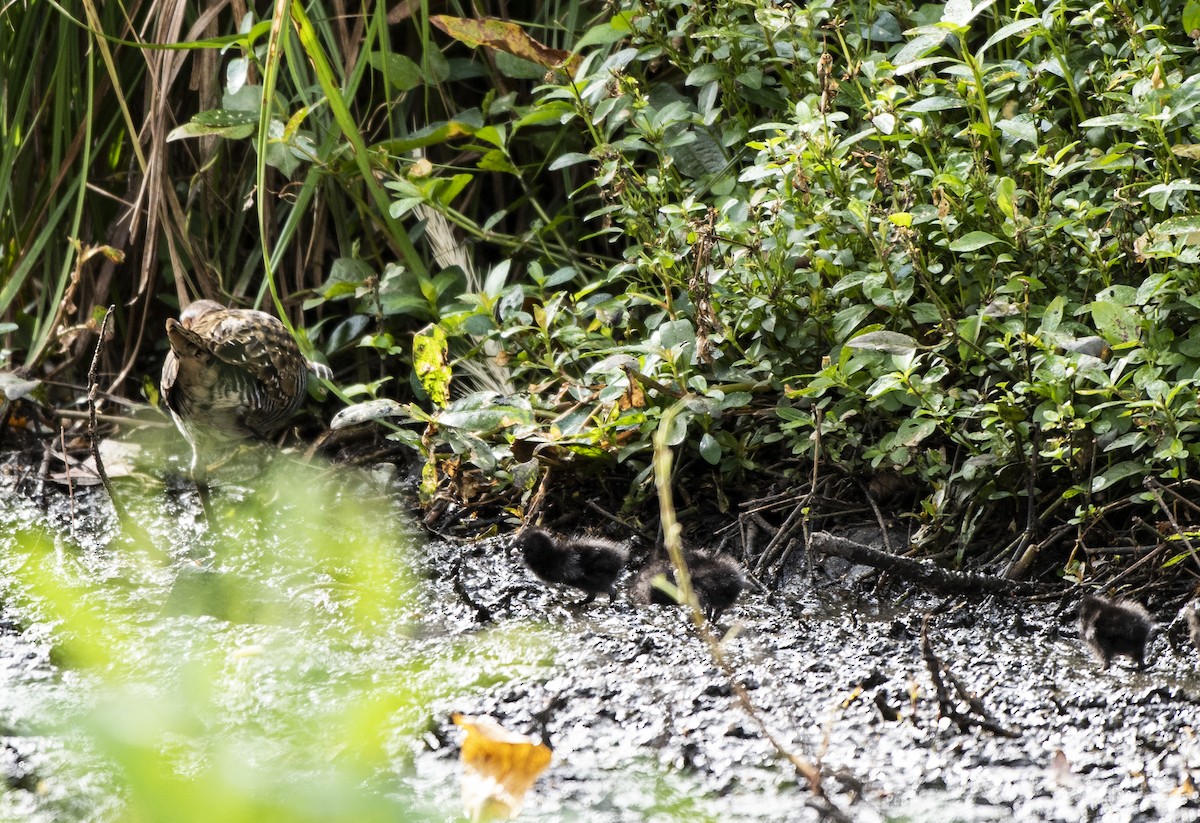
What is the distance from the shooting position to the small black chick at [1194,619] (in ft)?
5.60

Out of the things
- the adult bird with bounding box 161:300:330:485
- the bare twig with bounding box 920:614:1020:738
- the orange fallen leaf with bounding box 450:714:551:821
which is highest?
the orange fallen leaf with bounding box 450:714:551:821

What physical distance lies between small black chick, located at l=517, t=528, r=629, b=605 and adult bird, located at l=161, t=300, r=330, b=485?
116cm

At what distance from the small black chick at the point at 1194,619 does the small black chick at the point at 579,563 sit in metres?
0.94

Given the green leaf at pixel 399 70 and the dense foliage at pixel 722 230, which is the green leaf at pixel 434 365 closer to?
the dense foliage at pixel 722 230

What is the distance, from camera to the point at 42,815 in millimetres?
1331

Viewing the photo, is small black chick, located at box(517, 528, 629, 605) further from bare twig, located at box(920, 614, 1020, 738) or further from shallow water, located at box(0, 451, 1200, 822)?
bare twig, located at box(920, 614, 1020, 738)

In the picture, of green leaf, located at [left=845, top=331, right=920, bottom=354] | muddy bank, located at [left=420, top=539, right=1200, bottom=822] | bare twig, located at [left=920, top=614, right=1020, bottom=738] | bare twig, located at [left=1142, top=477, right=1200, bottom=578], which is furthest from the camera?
green leaf, located at [left=845, top=331, right=920, bottom=354]

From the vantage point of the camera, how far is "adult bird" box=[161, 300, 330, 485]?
10.00 ft

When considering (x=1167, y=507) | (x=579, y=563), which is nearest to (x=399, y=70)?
(x=579, y=563)

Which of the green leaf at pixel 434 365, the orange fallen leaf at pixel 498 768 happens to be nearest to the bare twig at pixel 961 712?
the orange fallen leaf at pixel 498 768

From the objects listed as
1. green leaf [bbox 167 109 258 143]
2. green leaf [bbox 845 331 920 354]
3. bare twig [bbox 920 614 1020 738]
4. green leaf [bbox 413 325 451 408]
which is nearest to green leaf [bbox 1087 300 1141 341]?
green leaf [bbox 845 331 920 354]

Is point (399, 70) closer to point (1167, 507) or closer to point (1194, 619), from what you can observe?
point (1167, 507)

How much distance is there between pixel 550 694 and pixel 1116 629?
84 cm

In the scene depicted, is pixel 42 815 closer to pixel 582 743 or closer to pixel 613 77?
pixel 582 743
